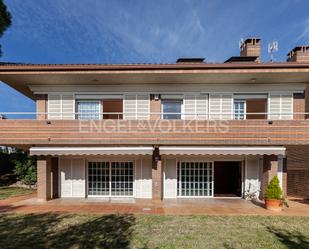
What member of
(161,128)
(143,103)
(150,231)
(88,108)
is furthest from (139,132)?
(150,231)

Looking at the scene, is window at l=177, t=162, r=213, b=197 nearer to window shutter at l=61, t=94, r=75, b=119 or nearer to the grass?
window shutter at l=61, t=94, r=75, b=119

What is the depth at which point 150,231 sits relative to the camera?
446 inches

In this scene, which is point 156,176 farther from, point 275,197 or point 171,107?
point 275,197

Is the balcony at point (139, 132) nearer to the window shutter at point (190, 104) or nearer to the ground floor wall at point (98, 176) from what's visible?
the window shutter at point (190, 104)

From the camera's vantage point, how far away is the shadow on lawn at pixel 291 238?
9953mm

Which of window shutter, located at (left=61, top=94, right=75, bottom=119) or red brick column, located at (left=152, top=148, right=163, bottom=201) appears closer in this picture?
red brick column, located at (left=152, top=148, right=163, bottom=201)

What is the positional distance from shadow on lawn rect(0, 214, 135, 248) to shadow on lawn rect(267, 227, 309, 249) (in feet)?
22.6

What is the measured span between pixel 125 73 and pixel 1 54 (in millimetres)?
9824

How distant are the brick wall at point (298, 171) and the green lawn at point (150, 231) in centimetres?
812

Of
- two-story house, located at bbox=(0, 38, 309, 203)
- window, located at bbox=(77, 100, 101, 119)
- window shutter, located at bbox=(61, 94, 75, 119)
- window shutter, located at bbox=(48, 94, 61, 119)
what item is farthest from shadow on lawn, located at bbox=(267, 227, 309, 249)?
window shutter, located at bbox=(48, 94, 61, 119)

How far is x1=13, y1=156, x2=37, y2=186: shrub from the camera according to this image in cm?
2594

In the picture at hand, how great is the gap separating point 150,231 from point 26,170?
21.0 metres

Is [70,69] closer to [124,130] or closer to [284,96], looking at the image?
[124,130]

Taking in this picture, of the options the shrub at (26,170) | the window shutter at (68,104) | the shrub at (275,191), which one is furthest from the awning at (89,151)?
the shrub at (26,170)
